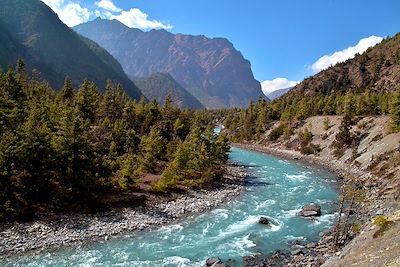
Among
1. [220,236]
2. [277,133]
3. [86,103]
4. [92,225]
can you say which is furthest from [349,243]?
[277,133]

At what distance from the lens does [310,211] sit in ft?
177

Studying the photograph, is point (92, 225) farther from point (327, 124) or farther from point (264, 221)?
point (327, 124)

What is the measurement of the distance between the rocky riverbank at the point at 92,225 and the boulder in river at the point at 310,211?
1223 cm

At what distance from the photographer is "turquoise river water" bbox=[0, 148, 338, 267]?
121ft

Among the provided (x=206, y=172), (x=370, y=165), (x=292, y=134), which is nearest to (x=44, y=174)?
(x=206, y=172)

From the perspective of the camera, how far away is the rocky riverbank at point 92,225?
128 ft

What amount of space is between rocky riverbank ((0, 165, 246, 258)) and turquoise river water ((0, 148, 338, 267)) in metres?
1.67

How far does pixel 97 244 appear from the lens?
40.4 m

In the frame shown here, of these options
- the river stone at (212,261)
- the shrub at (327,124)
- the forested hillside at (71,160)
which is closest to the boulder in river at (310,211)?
the forested hillside at (71,160)

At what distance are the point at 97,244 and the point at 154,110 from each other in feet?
220

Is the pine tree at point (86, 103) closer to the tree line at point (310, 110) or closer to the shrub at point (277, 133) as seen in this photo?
the tree line at point (310, 110)

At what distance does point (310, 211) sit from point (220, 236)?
16.2 metres

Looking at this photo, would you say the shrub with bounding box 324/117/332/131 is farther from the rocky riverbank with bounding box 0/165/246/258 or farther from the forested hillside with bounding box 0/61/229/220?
the rocky riverbank with bounding box 0/165/246/258

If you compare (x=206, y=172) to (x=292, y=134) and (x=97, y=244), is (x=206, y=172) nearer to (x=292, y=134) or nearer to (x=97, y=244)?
(x=97, y=244)
